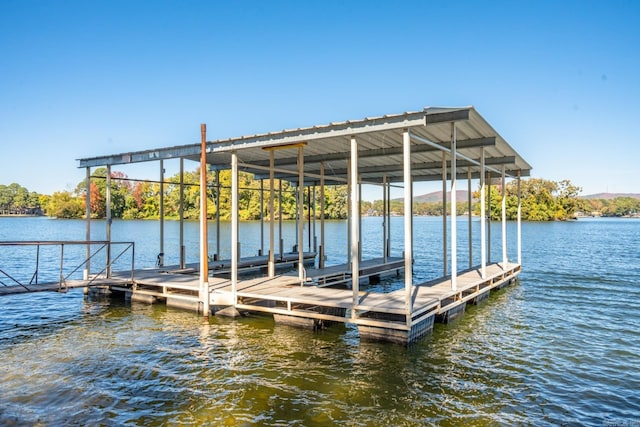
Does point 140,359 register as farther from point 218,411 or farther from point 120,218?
point 120,218

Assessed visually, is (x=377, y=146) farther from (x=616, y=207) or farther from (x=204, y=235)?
(x=616, y=207)

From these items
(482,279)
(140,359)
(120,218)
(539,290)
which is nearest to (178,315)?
(140,359)

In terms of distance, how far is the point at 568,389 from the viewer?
6.82 meters

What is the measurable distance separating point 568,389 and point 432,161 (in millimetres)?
9394

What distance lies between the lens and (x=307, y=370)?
7.43m

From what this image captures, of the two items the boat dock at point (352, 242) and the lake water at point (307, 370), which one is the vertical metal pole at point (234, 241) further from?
the lake water at point (307, 370)

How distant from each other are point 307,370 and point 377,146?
7123 mm

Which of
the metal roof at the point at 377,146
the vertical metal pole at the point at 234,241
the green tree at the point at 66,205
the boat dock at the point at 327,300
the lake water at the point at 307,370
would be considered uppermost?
the green tree at the point at 66,205

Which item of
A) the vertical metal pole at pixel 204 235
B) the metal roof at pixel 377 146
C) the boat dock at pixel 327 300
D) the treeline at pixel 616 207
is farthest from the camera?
the treeline at pixel 616 207

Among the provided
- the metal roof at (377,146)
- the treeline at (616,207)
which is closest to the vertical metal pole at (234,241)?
the metal roof at (377,146)

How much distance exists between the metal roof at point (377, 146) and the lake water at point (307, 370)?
4.42 m

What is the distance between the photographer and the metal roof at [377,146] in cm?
875

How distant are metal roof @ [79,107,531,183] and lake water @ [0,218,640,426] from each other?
4422 mm

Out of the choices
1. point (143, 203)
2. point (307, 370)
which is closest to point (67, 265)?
point (307, 370)
